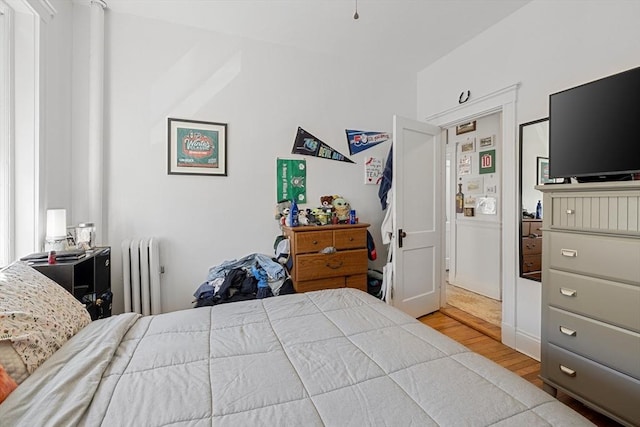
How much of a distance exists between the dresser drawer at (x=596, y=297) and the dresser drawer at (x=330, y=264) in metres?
1.41

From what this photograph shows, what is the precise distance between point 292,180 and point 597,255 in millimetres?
2315

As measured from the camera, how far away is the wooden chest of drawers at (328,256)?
2.56 metres

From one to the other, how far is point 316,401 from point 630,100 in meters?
2.16

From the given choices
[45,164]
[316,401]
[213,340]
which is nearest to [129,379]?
[213,340]

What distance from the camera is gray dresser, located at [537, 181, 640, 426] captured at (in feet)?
4.63

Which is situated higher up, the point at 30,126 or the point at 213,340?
the point at 30,126

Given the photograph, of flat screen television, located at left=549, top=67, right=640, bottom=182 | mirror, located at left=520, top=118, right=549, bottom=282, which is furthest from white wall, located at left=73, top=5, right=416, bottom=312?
flat screen television, located at left=549, top=67, right=640, bottom=182

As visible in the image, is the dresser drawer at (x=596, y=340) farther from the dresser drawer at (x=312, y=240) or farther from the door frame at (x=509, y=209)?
the dresser drawer at (x=312, y=240)

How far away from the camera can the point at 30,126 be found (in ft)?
6.15

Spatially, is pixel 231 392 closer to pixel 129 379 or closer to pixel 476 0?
pixel 129 379

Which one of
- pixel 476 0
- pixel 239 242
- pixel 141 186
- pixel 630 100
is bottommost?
pixel 239 242

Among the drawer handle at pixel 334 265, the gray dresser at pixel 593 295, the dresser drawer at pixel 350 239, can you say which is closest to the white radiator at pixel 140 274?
the drawer handle at pixel 334 265

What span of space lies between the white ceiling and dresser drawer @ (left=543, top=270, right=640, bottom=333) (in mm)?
2130

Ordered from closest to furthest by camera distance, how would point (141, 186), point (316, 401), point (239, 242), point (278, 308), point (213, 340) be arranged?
1. point (316, 401)
2. point (213, 340)
3. point (278, 308)
4. point (141, 186)
5. point (239, 242)
